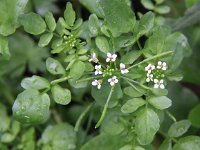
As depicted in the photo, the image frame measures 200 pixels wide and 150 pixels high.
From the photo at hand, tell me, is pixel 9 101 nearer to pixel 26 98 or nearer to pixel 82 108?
pixel 82 108

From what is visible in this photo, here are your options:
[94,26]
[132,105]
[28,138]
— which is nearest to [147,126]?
[132,105]

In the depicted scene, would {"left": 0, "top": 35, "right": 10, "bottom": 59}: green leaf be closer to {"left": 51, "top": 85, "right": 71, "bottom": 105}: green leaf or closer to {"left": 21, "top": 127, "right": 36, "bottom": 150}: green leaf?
{"left": 51, "top": 85, "right": 71, "bottom": 105}: green leaf

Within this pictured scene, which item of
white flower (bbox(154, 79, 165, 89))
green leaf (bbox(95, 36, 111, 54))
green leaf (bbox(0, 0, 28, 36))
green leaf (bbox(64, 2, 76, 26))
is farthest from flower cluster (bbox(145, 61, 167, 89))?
green leaf (bbox(0, 0, 28, 36))

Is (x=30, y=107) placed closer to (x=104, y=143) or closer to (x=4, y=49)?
(x=4, y=49)

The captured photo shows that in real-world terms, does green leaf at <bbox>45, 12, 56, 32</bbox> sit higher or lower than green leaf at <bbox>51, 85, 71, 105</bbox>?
higher

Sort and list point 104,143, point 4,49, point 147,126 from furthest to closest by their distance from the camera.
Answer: point 104,143, point 4,49, point 147,126

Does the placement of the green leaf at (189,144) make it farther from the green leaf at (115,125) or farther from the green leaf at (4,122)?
the green leaf at (4,122)
